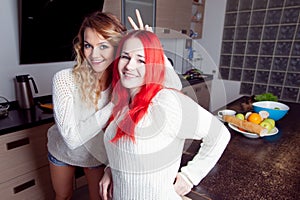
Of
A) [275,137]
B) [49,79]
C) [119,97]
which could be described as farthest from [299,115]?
[49,79]

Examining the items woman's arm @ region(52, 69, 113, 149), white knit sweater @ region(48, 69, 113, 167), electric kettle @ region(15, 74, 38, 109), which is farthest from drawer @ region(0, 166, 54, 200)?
woman's arm @ region(52, 69, 113, 149)

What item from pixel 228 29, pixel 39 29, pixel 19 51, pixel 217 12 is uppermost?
pixel 217 12

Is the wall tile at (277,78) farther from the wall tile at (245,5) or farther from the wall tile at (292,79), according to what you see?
the wall tile at (245,5)

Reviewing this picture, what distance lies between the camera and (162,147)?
1.98 feet

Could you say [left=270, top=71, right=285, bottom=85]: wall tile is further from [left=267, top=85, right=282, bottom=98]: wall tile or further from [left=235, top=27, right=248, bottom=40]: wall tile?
[left=235, top=27, right=248, bottom=40]: wall tile

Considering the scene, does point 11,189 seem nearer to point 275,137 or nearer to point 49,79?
point 49,79

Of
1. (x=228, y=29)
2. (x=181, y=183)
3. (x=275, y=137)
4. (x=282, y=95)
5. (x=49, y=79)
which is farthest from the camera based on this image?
(x=228, y=29)

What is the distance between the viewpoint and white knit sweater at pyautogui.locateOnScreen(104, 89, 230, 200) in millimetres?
Result: 595

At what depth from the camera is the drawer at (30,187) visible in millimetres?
1290

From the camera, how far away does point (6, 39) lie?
4.83ft

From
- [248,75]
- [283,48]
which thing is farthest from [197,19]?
[283,48]

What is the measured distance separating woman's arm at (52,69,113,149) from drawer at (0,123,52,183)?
628 millimetres

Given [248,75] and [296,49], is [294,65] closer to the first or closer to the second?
[296,49]

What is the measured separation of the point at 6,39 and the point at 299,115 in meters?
2.15
